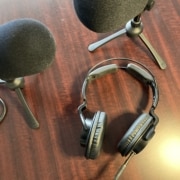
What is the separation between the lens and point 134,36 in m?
0.94

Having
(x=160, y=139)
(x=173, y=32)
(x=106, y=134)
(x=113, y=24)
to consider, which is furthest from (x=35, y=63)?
(x=173, y=32)

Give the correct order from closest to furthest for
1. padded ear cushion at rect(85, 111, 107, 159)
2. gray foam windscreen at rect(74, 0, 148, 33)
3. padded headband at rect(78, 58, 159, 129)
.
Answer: gray foam windscreen at rect(74, 0, 148, 33), padded ear cushion at rect(85, 111, 107, 159), padded headband at rect(78, 58, 159, 129)

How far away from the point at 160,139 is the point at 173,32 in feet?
1.18

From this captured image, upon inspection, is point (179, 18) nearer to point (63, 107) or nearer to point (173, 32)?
point (173, 32)

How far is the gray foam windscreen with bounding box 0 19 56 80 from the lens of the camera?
2.14 feet

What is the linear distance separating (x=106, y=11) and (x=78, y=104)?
14.1 inches

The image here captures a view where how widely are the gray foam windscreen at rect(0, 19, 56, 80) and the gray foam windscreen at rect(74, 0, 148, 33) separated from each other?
11 cm

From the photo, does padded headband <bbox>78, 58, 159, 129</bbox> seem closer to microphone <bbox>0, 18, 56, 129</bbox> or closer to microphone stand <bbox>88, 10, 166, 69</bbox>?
microphone stand <bbox>88, 10, 166, 69</bbox>

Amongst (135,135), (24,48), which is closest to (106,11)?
(24,48)

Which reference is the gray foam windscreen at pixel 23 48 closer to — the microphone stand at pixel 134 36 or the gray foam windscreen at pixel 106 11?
the gray foam windscreen at pixel 106 11

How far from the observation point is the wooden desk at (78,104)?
0.80 m

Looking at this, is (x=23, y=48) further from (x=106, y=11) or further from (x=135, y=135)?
(x=135, y=135)

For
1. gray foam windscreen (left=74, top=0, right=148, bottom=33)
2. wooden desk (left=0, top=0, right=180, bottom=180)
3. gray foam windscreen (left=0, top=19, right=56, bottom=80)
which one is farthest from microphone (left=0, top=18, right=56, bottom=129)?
wooden desk (left=0, top=0, right=180, bottom=180)

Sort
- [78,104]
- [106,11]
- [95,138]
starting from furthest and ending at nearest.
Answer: [78,104] → [95,138] → [106,11]
